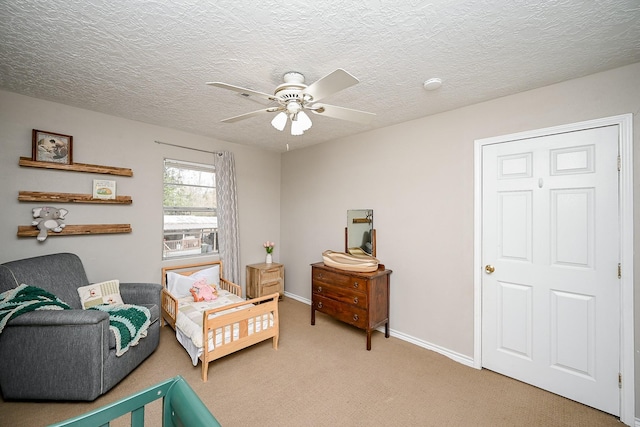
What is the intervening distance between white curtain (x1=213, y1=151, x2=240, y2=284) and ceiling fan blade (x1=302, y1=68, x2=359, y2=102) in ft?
8.49

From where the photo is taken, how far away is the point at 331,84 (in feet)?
4.96

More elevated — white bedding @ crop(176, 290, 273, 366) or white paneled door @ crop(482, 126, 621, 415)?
white paneled door @ crop(482, 126, 621, 415)

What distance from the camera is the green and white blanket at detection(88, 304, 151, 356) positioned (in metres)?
2.19

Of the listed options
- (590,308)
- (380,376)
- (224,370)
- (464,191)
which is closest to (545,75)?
(464,191)

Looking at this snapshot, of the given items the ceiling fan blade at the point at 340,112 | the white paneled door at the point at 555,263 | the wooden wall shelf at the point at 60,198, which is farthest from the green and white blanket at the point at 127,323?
the white paneled door at the point at 555,263

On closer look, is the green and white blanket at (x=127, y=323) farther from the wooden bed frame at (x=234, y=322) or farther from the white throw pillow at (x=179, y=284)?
the white throw pillow at (x=179, y=284)

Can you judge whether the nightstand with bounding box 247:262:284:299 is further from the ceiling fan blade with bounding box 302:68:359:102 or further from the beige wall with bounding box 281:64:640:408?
the ceiling fan blade with bounding box 302:68:359:102

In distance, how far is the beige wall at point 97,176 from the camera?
2.53 meters

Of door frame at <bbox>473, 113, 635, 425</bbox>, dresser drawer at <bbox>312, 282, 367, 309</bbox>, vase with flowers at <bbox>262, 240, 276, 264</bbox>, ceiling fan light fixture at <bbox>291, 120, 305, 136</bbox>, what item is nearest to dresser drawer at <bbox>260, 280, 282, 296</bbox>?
vase with flowers at <bbox>262, 240, 276, 264</bbox>

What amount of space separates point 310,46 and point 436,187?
75.3 inches

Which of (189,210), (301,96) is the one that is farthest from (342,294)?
(189,210)

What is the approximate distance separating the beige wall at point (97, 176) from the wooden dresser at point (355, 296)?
2.16m

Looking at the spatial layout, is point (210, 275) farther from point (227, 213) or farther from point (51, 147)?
point (51, 147)

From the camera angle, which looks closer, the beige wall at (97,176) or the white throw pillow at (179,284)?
the beige wall at (97,176)
